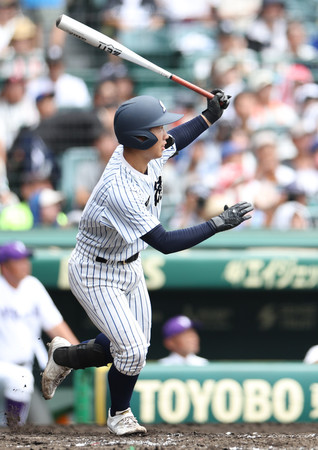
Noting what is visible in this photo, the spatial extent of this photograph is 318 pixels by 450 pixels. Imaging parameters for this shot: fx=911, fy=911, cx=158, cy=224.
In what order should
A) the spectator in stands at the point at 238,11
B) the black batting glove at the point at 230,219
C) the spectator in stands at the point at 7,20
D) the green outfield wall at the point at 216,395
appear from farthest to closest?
the spectator in stands at the point at 238,11
the spectator in stands at the point at 7,20
the green outfield wall at the point at 216,395
the black batting glove at the point at 230,219

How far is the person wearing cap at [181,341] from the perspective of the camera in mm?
6555

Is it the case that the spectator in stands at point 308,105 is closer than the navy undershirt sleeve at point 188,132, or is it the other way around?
the navy undershirt sleeve at point 188,132

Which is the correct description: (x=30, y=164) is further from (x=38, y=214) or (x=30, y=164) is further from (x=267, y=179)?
(x=267, y=179)

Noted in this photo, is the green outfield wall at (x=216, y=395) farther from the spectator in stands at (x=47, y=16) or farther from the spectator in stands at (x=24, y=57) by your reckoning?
the spectator in stands at (x=47, y=16)

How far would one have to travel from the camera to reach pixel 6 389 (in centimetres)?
578

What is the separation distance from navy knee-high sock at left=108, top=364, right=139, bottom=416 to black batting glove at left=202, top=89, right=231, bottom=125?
53.4 inches

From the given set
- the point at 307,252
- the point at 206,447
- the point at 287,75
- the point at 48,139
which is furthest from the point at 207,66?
the point at 206,447

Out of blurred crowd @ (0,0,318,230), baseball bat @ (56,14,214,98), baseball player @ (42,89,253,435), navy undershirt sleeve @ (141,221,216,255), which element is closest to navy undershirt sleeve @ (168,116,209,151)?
baseball player @ (42,89,253,435)

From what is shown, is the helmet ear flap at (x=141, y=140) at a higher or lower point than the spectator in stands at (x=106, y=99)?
lower

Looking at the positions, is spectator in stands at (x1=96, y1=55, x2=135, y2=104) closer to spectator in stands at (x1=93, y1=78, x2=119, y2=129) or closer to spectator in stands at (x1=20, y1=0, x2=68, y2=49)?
spectator in stands at (x1=93, y1=78, x2=119, y2=129)

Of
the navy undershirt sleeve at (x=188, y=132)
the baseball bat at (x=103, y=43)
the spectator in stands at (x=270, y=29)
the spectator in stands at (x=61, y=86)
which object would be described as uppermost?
the spectator in stands at (x=270, y=29)

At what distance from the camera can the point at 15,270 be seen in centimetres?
614

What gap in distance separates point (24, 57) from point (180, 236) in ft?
15.7

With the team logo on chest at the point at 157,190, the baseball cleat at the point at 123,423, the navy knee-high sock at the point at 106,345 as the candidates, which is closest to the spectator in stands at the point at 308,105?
the team logo on chest at the point at 157,190
